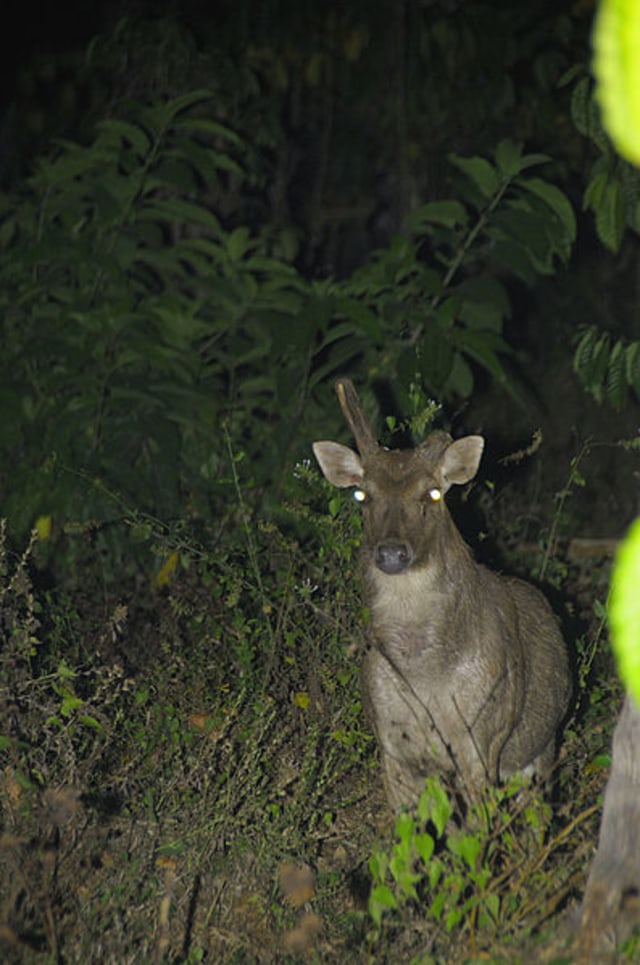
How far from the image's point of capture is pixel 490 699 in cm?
543

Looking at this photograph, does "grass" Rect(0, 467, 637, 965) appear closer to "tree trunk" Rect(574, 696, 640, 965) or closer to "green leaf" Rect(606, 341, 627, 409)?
"tree trunk" Rect(574, 696, 640, 965)

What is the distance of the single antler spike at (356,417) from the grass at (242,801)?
0.45 m

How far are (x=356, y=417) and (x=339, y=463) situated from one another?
0.73ft

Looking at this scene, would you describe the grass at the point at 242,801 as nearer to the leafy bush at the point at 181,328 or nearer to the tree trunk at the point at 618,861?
the tree trunk at the point at 618,861

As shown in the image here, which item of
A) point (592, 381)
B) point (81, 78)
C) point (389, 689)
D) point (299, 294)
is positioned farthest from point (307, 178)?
point (389, 689)

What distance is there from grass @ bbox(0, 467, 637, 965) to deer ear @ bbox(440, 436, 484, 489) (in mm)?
660

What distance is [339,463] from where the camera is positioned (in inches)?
227

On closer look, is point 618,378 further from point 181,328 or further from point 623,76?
point 623,76

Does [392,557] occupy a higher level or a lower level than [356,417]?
lower

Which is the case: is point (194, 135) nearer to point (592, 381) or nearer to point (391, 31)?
point (391, 31)

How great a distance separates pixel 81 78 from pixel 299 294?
3.22 metres

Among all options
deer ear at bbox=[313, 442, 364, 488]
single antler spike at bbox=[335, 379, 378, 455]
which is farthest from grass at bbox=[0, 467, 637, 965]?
single antler spike at bbox=[335, 379, 378, 455]

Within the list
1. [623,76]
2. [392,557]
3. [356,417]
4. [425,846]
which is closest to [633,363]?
[356,417]

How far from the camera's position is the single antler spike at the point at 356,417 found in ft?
18.4
